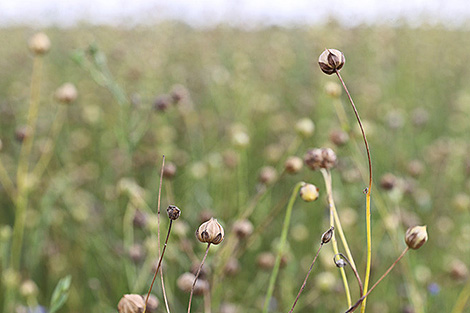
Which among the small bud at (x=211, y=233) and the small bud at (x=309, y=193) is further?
the small bud at (x=309, y=193)

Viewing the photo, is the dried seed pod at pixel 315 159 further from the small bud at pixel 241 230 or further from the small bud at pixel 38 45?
the small bud at pixel 38 45

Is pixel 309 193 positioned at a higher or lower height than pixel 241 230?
higher

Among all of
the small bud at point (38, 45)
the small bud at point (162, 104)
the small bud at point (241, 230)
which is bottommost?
the small bud at point (241, 230)

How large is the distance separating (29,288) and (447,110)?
6.83 feet

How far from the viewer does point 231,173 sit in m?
1.55

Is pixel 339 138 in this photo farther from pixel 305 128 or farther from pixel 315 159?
pixel 315 159

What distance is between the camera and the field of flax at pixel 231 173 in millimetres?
1087

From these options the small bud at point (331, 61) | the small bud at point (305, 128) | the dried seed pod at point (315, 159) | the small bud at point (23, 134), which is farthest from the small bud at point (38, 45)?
the small bud at point (331, 61)

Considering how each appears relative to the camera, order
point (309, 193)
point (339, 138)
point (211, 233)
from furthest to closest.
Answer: point (339, 138) → point (309, 193) → point (211, 233)

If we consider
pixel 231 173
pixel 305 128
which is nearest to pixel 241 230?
pixel 305 128

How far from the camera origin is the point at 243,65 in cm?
209

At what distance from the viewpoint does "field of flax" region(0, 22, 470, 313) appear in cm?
109

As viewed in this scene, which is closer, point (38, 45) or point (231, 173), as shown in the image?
point (38, 45)

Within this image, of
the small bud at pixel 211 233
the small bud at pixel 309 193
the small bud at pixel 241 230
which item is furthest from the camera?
the small bud at pixel 241 230
